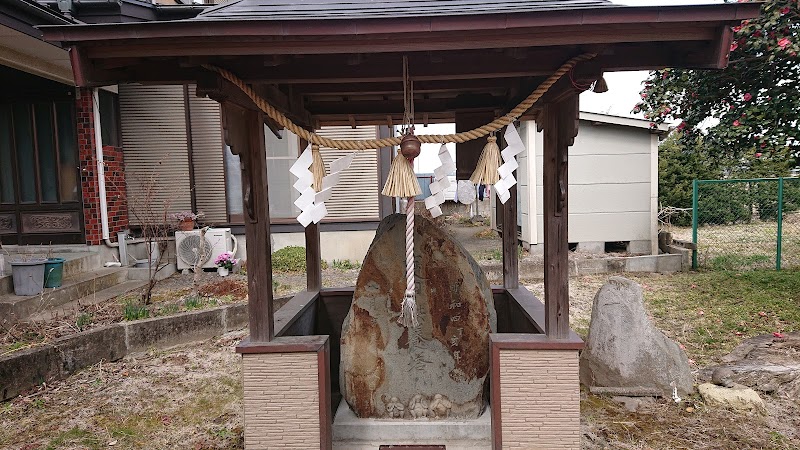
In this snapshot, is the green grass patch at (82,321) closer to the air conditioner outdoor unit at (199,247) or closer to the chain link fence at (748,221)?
the air conditioner outdoor unit at (199,247)

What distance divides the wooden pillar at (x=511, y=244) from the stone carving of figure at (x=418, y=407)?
154 cm

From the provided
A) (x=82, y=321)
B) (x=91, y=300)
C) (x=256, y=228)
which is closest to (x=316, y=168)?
(x=256, y=228)

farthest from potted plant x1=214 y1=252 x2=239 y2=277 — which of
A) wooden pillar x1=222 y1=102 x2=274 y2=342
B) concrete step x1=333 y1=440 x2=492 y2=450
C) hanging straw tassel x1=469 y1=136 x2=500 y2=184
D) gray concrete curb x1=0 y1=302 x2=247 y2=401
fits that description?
hanging straw tassel x1=469 y1=136 x2=500 y2=184

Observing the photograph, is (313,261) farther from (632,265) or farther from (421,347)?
(632,265)

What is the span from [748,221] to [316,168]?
901cm

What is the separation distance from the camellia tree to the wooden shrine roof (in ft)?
14.8

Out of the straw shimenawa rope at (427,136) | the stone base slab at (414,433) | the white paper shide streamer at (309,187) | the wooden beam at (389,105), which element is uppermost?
the wooden beam at (389,105)

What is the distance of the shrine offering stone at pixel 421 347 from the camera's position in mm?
2850

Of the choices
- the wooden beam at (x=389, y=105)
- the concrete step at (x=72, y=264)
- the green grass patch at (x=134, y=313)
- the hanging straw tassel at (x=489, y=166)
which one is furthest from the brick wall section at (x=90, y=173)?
the hanging straw tassel at (x=489, y=166)

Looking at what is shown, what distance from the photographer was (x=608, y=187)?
8758 millimetres

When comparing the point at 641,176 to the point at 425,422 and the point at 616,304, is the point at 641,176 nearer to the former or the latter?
the point at 616,304

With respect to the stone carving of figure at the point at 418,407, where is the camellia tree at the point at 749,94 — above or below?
above

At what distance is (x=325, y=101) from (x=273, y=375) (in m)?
2.23

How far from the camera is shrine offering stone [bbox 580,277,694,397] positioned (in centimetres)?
367
